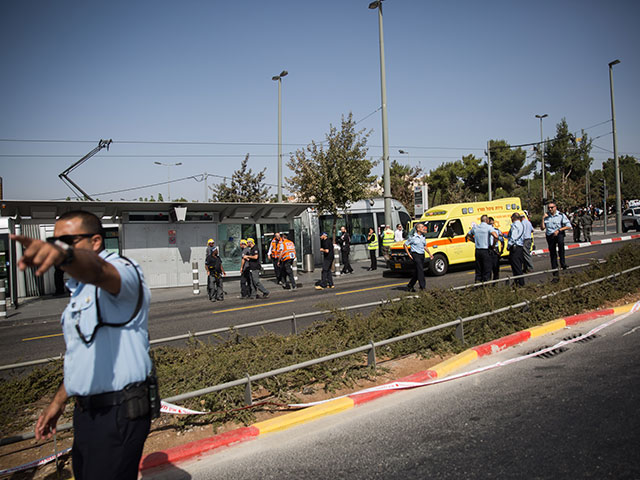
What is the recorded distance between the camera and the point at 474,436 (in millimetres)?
4152

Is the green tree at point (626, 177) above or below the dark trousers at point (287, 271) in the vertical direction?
above

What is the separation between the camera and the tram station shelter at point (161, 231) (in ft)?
53.8

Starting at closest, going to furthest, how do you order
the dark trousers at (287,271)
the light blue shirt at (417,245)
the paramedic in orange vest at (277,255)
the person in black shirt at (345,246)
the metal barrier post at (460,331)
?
the metal barrier post at (460,331)
the light blue shirt at (417,245)
the dark trousers at (287,271)
the paramedic in orange vest at (277,255)
the person in black shirt at (345,246)

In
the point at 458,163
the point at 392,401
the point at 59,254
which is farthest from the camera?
the point at 458,163

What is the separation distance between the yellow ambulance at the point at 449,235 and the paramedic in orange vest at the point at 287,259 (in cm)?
368

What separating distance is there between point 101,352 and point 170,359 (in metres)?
4.17

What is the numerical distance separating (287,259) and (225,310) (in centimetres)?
379

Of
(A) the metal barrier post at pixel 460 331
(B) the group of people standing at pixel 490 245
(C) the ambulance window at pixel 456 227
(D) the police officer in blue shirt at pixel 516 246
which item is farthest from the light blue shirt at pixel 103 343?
(C) the ambulance window at pixel 456 227

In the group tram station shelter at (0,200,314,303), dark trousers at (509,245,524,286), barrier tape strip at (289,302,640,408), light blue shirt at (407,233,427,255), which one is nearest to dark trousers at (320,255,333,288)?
tram station shelter at (0,200,314,303)

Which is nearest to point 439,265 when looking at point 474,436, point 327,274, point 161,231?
point 327,274

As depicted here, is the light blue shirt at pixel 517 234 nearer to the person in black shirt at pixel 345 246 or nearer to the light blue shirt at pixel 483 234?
the light blue shirt at pixel 483 234

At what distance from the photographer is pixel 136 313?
232cm

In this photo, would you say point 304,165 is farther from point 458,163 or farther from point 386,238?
point 458,163

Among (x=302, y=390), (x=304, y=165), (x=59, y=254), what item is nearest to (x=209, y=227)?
(x=304, y=165)
